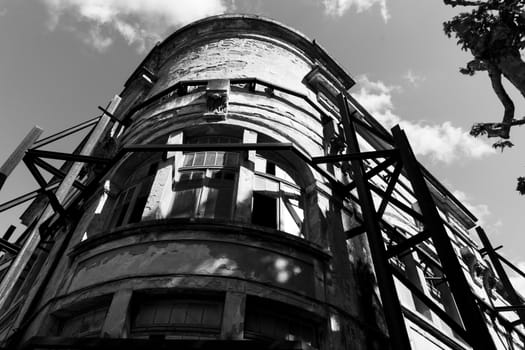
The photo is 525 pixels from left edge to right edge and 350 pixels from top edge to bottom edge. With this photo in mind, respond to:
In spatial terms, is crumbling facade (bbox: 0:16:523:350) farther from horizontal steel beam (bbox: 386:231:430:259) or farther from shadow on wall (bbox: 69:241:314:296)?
horizontal steel beam (bbox: 386:231:430:259)

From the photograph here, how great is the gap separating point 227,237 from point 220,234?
12 cm

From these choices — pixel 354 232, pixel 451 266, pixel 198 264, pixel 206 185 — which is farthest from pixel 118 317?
pixel 451 266

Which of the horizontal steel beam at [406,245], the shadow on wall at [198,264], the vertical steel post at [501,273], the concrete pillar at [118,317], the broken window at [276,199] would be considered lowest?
the concrete pillar at [118,317]

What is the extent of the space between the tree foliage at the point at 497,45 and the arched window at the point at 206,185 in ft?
16.9

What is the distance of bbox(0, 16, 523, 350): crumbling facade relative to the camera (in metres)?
5.16

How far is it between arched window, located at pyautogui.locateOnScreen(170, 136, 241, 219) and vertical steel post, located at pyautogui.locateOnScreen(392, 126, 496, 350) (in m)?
3.32

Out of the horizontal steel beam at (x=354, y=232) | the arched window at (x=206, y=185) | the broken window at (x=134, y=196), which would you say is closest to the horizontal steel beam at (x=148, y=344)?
the arched window at (x=206, y=185)

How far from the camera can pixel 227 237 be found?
19.2ft

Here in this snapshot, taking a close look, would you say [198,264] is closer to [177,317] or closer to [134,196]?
[177,317]

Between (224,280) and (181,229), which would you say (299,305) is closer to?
(224,280)

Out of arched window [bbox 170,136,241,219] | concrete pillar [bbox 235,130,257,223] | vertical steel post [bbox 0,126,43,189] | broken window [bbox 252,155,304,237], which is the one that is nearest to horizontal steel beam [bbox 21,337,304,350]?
concrete pillar [bbox 235,130,257,223]

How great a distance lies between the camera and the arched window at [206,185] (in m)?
6.68

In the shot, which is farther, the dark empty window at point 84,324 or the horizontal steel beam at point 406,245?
the horizontal steel beam at point 406,245

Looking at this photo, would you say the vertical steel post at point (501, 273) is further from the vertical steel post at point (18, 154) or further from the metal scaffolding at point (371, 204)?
the vertical steel post at point (18, 154)
